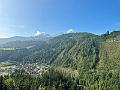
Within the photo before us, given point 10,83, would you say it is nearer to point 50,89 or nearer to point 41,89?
point 41,89

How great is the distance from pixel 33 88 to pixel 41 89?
6920mm

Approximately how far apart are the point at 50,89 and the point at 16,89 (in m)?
35.2

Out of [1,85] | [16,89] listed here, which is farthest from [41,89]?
[1,85]

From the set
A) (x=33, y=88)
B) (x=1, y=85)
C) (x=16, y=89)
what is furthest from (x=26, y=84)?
(x=1, y=85)

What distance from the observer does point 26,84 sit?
7411 inches

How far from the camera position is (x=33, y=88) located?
187 m

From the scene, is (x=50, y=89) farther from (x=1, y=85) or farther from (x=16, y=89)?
(x=1, y=85)

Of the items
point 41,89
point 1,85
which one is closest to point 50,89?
point 41,89

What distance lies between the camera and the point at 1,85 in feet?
527

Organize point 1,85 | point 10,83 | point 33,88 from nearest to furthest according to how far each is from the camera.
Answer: point 1,85 < point 10,83 < point 33,88

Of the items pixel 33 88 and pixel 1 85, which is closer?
pixel 1 85

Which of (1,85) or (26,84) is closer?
(1,85)

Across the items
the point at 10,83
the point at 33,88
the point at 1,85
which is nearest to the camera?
the point at 1,85

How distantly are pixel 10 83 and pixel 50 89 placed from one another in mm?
37135
